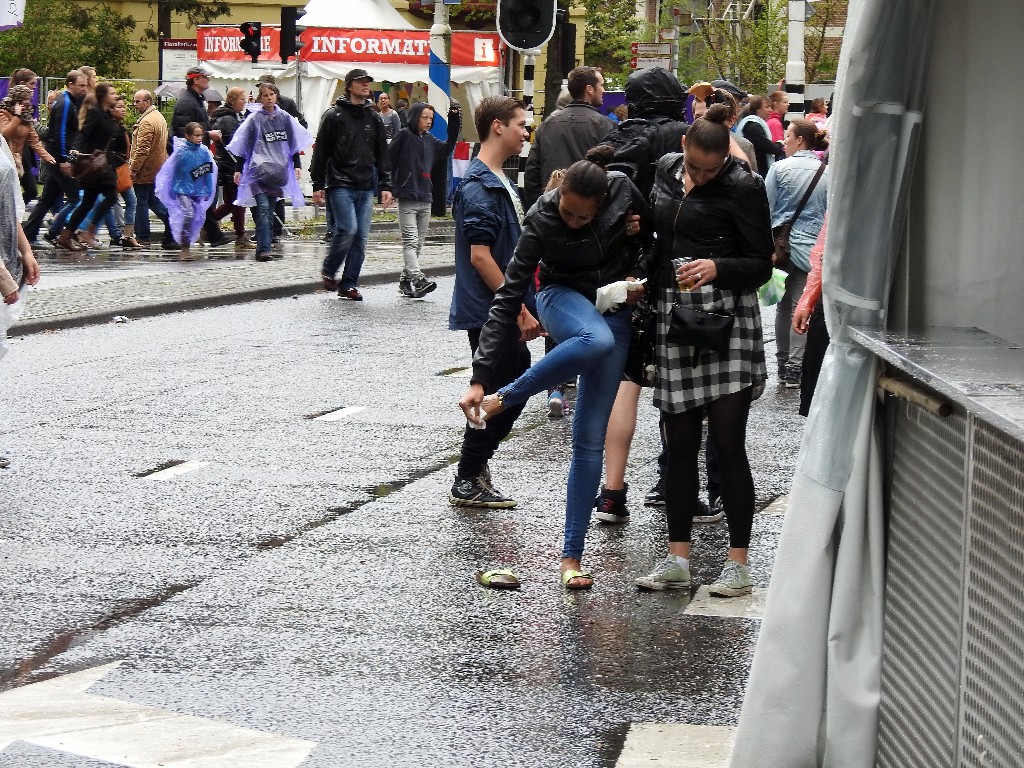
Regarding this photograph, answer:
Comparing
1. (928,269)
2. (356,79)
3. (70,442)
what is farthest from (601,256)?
(356,79)

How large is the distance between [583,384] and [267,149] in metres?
14.1

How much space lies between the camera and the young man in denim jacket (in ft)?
25.8

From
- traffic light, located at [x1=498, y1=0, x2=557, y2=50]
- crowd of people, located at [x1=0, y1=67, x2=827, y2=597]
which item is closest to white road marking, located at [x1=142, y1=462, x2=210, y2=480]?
crowd of people, located at [x1=0, y1=67, x2=827, y2=597]

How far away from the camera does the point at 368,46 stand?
30.9 meters

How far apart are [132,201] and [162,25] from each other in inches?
950

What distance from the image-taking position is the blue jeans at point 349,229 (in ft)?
54.6

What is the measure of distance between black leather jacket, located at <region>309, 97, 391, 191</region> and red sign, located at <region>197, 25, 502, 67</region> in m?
11.7

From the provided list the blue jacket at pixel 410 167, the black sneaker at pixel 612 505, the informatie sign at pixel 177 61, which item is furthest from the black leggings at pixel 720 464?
the informatie sign at pixel 177 61

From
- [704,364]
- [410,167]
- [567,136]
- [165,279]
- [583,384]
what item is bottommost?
[165,279]

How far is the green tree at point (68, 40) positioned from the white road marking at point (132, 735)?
4131 cm

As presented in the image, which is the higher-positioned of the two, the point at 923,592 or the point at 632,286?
the point at 632,286

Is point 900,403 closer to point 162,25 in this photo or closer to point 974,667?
point 974,667

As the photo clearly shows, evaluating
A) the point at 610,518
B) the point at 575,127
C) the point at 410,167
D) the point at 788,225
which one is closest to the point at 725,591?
the point at 610,518

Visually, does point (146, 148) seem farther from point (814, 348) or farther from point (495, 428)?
point (814, 348)
